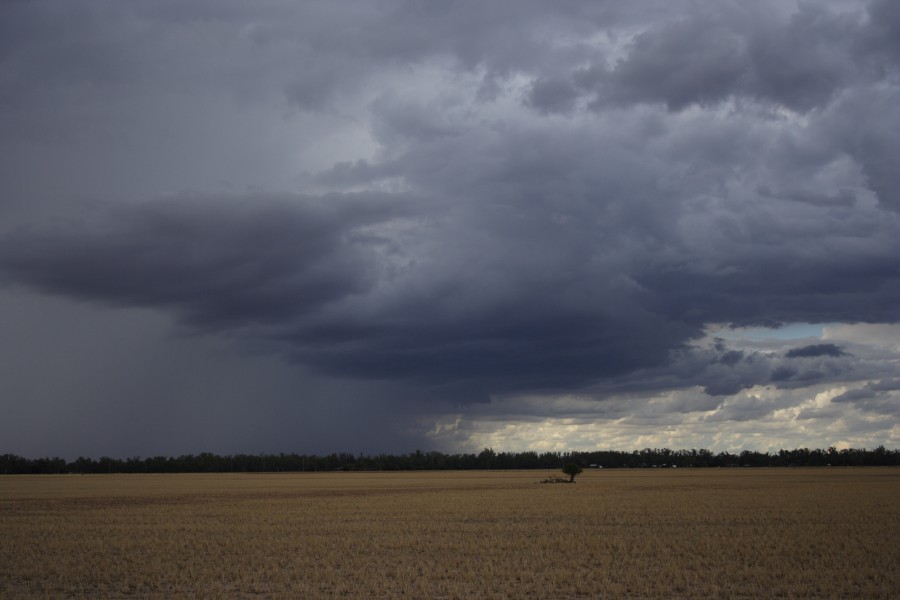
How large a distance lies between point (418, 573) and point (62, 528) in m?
24.9

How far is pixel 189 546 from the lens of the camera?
33312 mm

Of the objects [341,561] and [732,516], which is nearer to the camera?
[341,561]

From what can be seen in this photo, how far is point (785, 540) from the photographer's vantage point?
3338 centimetres

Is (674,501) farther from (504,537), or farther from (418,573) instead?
(418,573)

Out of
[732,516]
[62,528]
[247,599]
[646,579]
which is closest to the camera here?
[247,599]

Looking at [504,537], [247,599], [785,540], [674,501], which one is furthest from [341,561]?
[674,501]

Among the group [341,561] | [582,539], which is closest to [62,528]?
[341,561]

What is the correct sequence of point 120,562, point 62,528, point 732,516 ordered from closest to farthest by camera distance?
point 120,562, point 62,528, point 732,516

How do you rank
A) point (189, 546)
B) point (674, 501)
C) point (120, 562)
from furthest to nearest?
1. point (674, 501)
2. point (189, 546)
3. point (120, 562)

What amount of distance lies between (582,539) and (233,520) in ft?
72.5

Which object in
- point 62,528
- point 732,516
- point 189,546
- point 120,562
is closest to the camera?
point 120,562

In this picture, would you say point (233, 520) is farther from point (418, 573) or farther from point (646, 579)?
point (646, 579)

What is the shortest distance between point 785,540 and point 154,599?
25.3m

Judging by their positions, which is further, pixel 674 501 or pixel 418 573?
pixel 674 501
